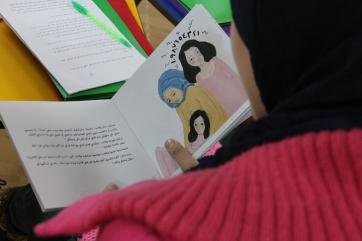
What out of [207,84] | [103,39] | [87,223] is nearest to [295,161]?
[87,223]

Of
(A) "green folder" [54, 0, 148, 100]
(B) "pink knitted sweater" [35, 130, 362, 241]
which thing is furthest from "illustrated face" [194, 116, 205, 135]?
(B) "pink knitted sweater" [35, 130, 362, 241]

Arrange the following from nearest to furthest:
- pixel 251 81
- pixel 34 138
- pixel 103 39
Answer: pixel 251 81, pixel 34 138, pixel 103 39

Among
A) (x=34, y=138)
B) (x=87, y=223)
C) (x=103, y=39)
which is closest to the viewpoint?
(x=87, y=223)

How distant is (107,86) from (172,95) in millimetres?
158

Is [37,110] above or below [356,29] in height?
above

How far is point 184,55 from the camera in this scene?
85 cm

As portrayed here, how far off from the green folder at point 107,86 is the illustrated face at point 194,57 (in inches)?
6.8

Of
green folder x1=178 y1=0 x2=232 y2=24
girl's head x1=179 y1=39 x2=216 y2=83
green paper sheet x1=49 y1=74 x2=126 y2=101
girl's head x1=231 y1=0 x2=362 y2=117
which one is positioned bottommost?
girl's head x1=231 y1=0 x2=362 y2=117

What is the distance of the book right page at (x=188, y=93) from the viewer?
0.81 metres

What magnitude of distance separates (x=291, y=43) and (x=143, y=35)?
607 millimetres

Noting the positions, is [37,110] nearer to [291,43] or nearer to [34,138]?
[34,138]

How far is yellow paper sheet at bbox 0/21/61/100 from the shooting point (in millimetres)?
899

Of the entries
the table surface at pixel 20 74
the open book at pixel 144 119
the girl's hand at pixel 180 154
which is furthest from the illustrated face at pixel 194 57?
the table surface at pixel 20 74

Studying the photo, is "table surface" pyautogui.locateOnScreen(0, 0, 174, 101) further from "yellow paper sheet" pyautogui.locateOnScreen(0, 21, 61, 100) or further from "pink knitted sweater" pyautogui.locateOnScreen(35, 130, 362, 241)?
"pink knitted sweater" pyautogui.locateOnScreen(35, 130, 362, 241)
